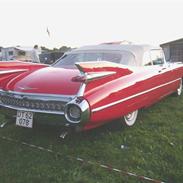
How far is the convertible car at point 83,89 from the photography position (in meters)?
3.88

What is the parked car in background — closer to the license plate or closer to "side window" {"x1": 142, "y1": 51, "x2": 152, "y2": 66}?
"side window" {"x1": 142, "y1": 51, "x2": 152, "y2": 66}

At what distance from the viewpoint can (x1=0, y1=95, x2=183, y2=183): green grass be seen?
3412 mm

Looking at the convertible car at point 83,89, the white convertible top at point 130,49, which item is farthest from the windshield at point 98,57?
the white convertible top at point 130,49

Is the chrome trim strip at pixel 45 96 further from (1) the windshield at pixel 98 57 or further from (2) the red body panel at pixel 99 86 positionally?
(1) the windshield at pixel 98 57

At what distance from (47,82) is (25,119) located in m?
0.56

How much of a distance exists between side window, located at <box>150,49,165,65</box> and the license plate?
2.86m

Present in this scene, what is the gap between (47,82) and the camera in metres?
4.30

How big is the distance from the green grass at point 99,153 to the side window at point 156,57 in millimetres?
1272

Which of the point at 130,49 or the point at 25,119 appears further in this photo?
the point at 130,49

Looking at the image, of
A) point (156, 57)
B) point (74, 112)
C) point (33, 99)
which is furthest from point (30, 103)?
point (156, 57)

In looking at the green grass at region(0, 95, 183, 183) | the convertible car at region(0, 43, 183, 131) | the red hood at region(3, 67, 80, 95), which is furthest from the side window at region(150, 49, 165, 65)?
the red hood at region(3, 67, 80, 95)

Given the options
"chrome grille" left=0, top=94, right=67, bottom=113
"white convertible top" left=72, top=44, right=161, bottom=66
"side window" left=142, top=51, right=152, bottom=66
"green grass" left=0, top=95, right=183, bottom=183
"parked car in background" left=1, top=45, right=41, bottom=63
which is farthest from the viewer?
"parked car in background" left=1, top=45, right=41, bottom=63

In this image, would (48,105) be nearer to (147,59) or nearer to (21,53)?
(147,59)

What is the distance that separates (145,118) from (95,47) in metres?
1.58
